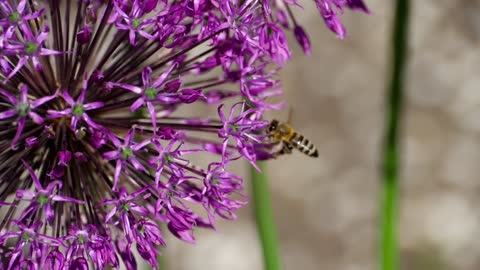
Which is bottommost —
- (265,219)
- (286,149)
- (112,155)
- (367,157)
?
(112,155)

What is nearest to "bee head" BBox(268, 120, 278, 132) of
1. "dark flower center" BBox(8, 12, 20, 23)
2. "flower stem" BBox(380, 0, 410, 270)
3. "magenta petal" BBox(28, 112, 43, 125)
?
"flower stem" BBox(380, 0, 410, 270)

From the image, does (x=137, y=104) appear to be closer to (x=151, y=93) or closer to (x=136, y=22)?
(x=151, y=93)

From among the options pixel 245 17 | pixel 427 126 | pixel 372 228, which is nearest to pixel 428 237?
pixel 372 228

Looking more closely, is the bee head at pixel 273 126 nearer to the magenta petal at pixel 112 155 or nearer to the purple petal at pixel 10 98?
the magenta petal at pixel 112 155

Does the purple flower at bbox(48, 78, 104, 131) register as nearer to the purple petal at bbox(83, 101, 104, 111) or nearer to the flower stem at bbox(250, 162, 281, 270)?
the purple petal at bbox(83, 101, 104, 111)

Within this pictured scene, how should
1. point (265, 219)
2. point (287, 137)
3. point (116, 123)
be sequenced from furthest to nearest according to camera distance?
1. point (287, 137)
2. point (265, 219)
3. point (116, 123)

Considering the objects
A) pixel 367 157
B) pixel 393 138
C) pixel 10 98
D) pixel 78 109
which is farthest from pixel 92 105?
pixel 367 157

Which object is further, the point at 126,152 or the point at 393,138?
the point at 393,138

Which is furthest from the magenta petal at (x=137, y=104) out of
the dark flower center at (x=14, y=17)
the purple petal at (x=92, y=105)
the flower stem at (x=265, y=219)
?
the flower stem at (x=265, y=219)
